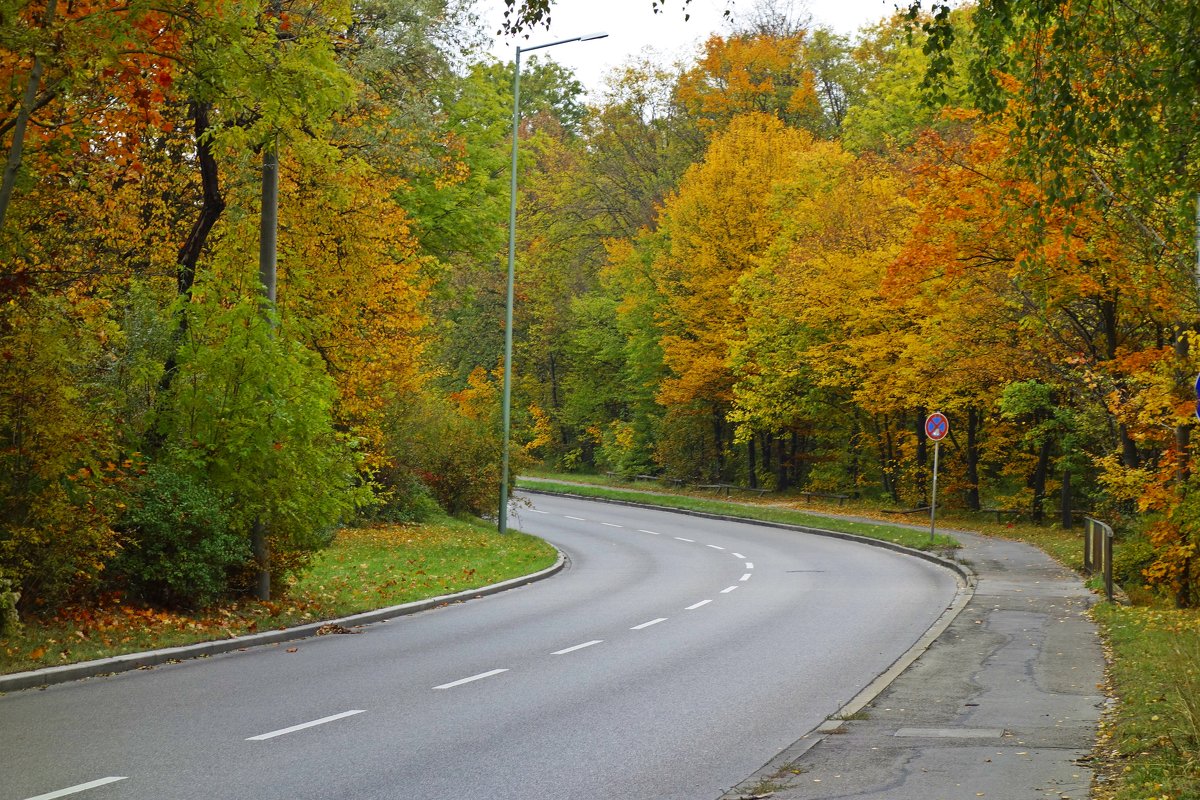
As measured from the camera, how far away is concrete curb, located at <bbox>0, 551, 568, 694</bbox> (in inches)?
438

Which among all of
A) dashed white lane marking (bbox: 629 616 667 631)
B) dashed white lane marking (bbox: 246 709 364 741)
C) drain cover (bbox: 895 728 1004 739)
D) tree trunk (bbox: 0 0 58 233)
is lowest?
dashed white lane marking (bbox: 629 616 667 631)

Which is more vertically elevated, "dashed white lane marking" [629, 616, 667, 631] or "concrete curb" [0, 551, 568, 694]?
"concrete curb" [0, 551, 568, 694]

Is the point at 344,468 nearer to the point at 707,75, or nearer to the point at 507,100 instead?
the point at 507,100

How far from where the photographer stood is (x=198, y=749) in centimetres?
874

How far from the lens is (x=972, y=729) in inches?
384

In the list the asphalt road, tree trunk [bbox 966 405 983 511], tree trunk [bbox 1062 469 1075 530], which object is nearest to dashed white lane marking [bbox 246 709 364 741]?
the asphalt road

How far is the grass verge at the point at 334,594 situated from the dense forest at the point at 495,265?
48cm

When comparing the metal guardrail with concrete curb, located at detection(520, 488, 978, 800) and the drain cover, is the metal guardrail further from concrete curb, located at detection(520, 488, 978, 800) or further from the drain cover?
the drain cover

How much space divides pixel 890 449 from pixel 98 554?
3673 centimetres

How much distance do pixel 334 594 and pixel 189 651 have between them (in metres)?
4.68

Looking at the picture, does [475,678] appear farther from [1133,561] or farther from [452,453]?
[452,453]

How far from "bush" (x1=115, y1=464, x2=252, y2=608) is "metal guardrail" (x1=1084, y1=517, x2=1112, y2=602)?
13.1m

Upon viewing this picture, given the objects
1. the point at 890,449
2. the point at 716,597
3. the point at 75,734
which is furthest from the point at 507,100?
the point at 75,734

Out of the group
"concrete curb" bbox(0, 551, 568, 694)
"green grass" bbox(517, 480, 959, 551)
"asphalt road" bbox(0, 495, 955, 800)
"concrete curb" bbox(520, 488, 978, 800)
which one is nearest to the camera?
"asphalt road" bbox(0, 495, 955, 800)
